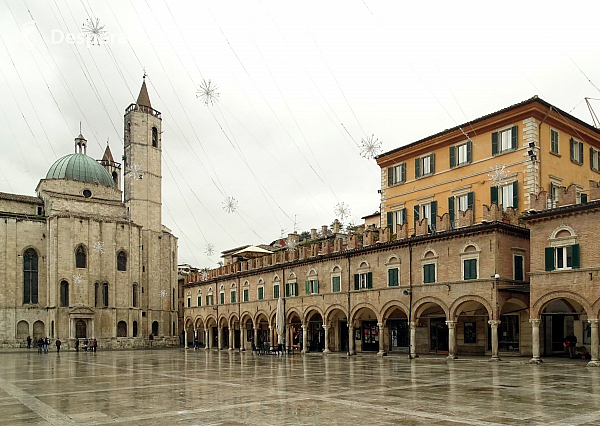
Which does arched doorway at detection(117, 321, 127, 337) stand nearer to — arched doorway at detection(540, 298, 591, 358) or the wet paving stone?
the wet paving stone

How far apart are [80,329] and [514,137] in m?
54.1

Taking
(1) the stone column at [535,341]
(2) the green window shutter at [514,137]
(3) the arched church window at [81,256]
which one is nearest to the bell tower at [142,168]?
(3) the arched church window at [81,256]

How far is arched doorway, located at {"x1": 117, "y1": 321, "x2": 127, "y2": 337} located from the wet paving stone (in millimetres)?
44064

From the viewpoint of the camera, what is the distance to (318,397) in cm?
1797

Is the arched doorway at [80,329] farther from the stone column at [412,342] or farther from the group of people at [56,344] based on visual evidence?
the stone column at [412,342]

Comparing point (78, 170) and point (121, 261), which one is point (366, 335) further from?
point (78, 170)

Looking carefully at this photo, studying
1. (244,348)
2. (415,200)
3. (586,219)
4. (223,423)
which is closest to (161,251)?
(244,348)

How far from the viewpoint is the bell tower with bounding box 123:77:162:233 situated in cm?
7675

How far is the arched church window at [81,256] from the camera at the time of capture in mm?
69762

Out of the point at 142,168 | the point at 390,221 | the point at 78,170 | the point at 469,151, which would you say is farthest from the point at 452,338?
the point at 78,170

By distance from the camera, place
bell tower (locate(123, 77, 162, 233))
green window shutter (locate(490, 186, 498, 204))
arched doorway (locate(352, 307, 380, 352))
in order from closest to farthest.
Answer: green window shutter (locate(490, 186, 498, 204))
arched doorway (locate(352, 307, 380, 352))
bell tower (locate(123, 77, 162, 233))

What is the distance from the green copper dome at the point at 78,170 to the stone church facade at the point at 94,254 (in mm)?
135

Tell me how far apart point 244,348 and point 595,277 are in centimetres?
3605

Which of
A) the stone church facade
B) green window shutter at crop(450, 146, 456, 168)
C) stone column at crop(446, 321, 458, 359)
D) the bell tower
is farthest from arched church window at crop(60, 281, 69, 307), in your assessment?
stone column at crop(446, 321, 458, 359)
